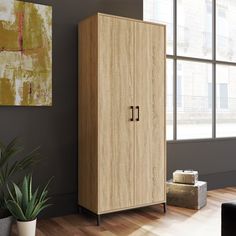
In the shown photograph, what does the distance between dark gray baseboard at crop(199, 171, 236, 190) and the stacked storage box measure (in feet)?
2.32

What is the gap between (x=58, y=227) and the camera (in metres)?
2.73

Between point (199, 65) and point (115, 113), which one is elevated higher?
point (199, 65)

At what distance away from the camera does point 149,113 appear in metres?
3.05

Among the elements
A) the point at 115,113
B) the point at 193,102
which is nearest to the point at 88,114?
the point at 115,113

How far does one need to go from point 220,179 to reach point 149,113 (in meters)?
1.76

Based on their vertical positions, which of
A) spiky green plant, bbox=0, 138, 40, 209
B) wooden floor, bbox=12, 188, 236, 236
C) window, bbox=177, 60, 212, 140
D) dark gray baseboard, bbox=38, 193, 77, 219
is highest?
window, bbox=177, 60, 212, 140

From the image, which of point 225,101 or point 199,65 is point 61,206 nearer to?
point 199,65

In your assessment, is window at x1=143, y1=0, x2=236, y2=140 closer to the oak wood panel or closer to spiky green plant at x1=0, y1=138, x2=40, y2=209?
the oak wood panel

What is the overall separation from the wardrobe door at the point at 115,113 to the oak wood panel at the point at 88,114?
5 cm

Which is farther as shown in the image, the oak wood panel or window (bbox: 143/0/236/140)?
window (bbox: 143/0/236/140)

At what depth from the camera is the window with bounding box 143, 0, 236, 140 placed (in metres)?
A: 3.89

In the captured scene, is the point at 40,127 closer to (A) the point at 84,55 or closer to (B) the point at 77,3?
(A) the point at 84,55

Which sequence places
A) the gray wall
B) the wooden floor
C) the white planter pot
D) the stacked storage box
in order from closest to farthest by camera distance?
1. the white planter pot
2. the wooden floor
3. the gray wall
4. the stacked storage box

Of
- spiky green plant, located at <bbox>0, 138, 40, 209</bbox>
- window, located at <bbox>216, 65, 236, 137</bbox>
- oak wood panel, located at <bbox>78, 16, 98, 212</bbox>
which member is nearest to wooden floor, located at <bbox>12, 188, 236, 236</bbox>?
oak wood panel, located at <bbox>78, 16, 98, 212</bbox>
